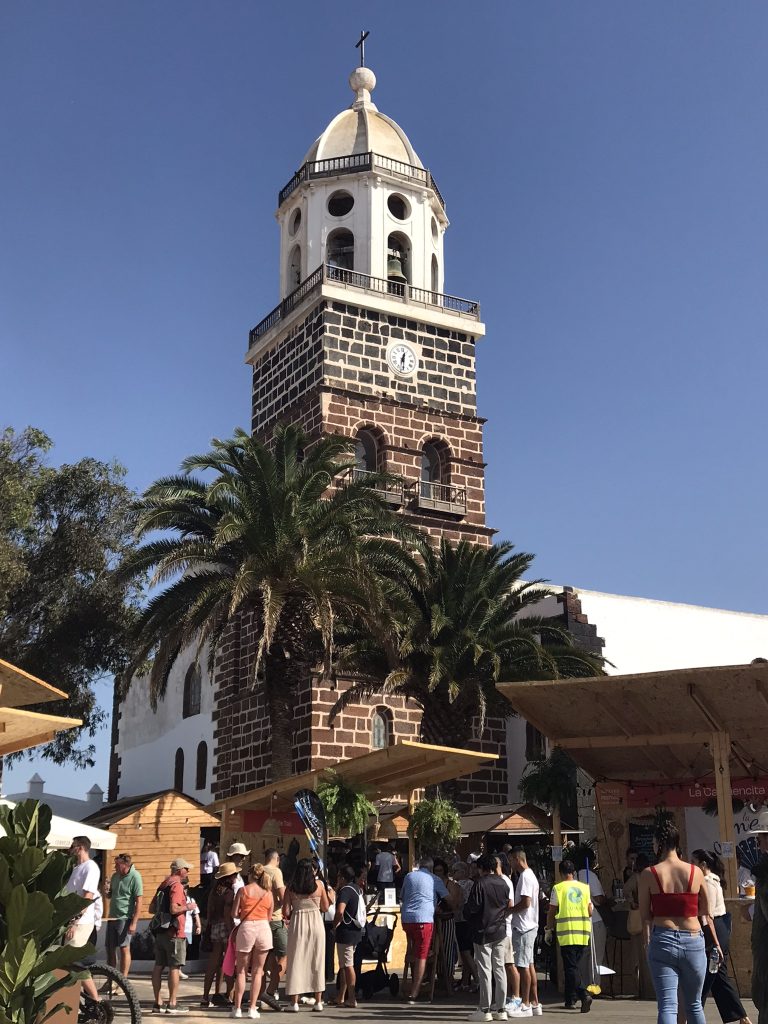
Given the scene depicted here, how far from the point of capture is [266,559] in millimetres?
22688

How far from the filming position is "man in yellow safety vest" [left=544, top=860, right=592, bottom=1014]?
42.0ft

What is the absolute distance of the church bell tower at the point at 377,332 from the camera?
3162 cm

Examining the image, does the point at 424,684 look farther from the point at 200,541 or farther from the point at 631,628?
the point at 631,628

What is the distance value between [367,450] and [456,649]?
8716mm

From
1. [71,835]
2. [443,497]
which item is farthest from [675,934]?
[443,497]

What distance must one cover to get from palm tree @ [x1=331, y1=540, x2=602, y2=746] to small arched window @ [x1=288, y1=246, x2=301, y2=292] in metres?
11.7

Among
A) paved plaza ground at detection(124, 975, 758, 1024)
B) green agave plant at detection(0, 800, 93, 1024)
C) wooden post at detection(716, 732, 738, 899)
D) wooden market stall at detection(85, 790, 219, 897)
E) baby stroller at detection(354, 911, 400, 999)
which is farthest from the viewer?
wooden market stall at detection(85, 790, 219, 897)

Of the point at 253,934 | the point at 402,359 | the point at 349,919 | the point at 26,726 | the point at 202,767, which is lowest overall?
the point at 253,934

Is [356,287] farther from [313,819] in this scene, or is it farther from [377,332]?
[313,819]

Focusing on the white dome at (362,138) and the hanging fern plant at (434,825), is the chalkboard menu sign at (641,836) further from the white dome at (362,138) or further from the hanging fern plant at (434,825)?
the white dome at (362,138)

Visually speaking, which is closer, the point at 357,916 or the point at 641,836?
the point at 357,916

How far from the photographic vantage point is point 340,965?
1395cm

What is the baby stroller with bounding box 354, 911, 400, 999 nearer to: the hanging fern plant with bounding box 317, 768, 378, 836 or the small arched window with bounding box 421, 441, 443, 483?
the hanging fern plant with bounding box 317, 768, 378, 836

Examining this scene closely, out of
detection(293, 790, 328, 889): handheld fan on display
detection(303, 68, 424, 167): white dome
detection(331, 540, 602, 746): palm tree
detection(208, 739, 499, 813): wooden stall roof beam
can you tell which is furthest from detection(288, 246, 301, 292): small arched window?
detection(293, 790, 328, 889): handheld fan on display
